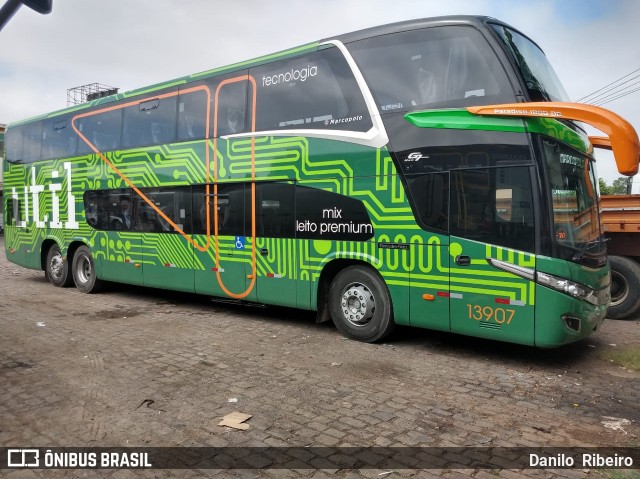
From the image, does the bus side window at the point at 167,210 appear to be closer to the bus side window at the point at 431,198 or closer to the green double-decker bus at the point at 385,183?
the green double-decker bus at the point at 385,183

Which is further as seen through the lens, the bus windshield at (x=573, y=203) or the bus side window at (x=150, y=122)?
the bus side window at (x=150, y=122)

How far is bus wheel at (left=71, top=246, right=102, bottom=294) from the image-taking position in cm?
1154

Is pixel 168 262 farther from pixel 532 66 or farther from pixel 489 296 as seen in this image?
pixel 532 66

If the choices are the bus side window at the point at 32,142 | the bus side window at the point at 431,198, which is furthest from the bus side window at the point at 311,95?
the bus side window at the point at 32,142

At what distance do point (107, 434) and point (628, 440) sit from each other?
417 cm

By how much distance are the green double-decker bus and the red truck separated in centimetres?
223

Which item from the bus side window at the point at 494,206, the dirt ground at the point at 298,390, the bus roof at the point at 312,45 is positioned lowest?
the dirt ground at the point at 298,390

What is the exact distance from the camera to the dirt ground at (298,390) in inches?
160

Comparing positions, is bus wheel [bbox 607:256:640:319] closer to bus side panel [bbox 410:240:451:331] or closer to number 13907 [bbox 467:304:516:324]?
number 13907 [bbox 467:304:516:324]

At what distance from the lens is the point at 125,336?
7363 millimetres

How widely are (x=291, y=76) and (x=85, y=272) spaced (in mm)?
7358

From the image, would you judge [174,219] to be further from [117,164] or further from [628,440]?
[628,440]

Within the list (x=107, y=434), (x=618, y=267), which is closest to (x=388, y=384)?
(x=107, y=434)

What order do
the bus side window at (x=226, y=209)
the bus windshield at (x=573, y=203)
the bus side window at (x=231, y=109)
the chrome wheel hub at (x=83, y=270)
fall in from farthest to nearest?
1. the chrome wheel hub at (x=83, y=270)
2. the bus side window at (x=226, y=209)
3. the bus side window at (x=231, y=109)
4. the bus windshield at (x=573, y=203)
